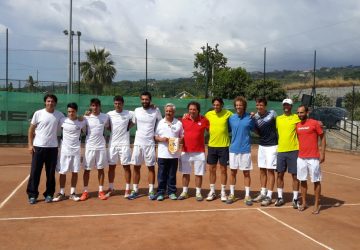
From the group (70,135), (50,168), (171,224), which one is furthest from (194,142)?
(50,168)

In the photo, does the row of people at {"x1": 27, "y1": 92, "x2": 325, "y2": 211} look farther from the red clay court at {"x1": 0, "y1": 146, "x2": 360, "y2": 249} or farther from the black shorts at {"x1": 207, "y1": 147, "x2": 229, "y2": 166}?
the red clay court at {"x1": 0, "y1": 146, "x2": 360, "y2": 249}

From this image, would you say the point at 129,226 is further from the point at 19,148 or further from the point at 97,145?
the point at 19,148

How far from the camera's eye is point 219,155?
8.05m

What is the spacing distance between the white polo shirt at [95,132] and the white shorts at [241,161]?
2.43m

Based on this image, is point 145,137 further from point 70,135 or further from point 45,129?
point 45,129

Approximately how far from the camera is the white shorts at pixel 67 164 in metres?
7.81

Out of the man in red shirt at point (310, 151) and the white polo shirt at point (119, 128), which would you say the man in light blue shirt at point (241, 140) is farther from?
the white polo shirt at point (119, 128)

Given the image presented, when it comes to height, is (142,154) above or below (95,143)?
below

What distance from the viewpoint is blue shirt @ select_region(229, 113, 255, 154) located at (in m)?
7.86

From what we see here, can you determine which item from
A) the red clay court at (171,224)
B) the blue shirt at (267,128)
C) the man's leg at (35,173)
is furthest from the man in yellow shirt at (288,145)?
the man's leg at (35,173)

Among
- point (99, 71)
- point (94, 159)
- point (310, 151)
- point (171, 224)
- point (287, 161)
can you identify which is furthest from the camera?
point (99, 71)

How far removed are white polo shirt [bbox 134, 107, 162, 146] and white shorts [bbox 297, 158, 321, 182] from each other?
2.69 metres

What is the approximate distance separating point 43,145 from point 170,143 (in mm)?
2253

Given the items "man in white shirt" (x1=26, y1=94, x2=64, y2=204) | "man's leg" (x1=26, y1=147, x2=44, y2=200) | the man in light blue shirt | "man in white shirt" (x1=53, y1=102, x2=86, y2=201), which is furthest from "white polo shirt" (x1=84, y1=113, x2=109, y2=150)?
the man in light blue shirt
